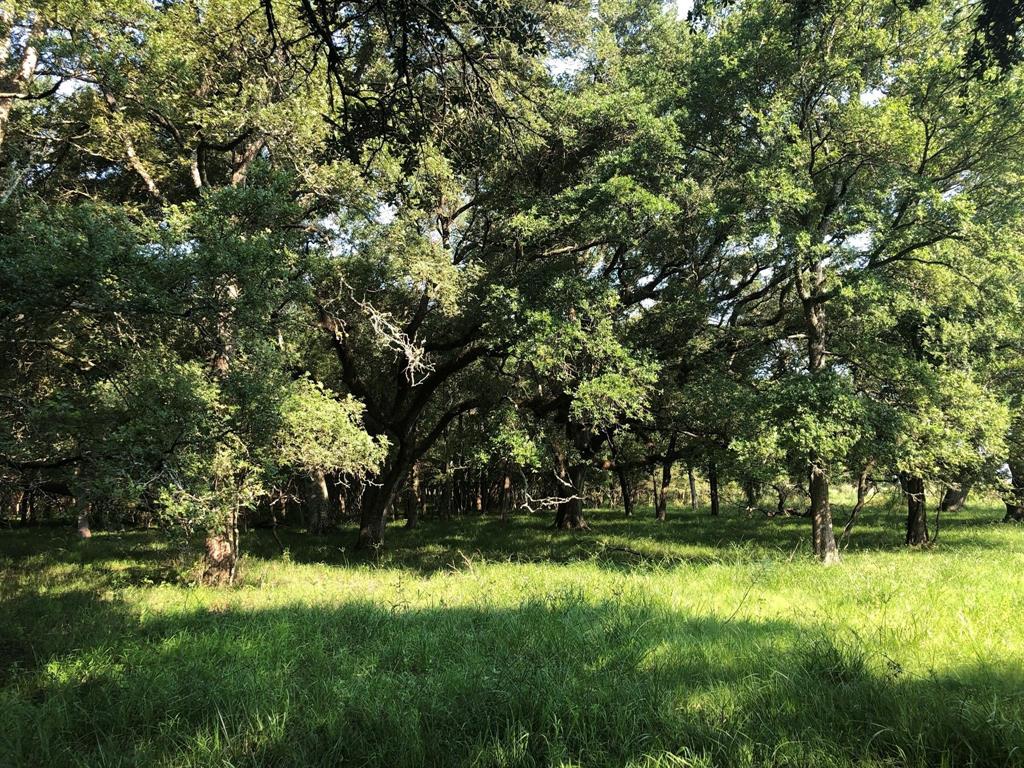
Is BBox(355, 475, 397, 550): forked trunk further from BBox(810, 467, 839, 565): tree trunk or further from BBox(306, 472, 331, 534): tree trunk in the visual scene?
BBox(810, 467, 839, 565): tree trunk

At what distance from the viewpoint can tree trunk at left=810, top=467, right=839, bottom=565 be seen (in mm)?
→ 12281

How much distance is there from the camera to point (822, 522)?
40.9ft

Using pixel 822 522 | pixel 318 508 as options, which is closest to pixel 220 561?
pixel 318 508

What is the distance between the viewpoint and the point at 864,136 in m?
11.0

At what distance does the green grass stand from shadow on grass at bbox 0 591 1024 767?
0.02 m

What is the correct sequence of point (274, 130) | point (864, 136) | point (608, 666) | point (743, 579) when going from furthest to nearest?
point (864, 136) → point (274, 130) → point (743, 579) → point (608, 666)

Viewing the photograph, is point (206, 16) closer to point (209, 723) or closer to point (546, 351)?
point (546, 351)

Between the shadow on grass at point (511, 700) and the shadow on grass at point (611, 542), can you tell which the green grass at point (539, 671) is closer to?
the shadow on grass at point (511, 700)

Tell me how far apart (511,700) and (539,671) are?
682 mm

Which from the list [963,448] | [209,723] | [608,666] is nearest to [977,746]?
[608,666]

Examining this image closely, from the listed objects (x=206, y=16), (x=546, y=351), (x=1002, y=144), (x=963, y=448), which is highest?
(x=206, y=16)

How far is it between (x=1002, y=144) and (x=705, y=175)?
5.44 m

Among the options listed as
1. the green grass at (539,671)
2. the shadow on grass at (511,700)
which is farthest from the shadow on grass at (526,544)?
the shadow on grass at (511,700)

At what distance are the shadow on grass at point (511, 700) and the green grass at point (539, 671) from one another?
0.02m
